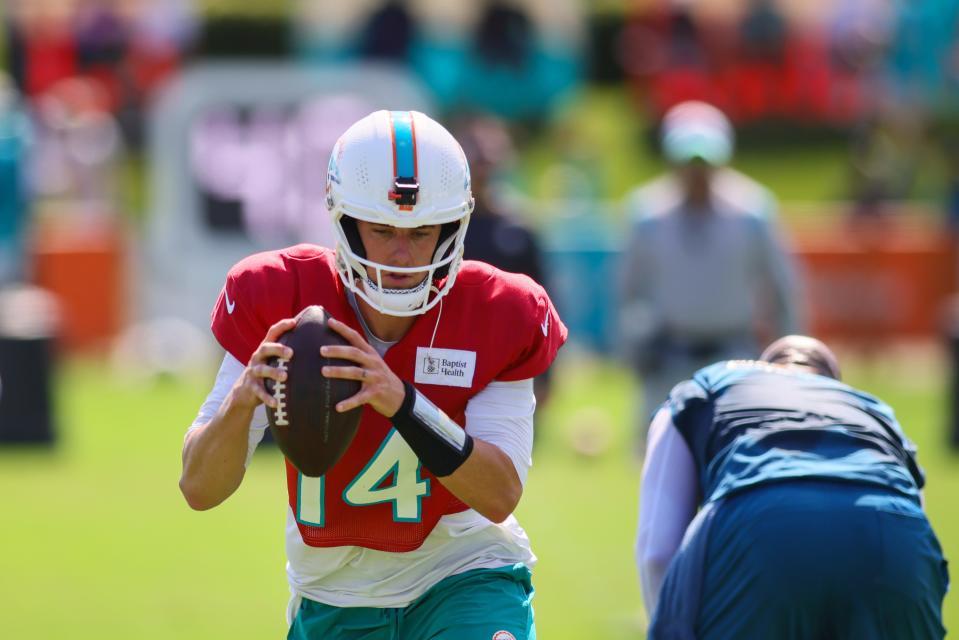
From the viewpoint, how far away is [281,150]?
1470 centimetres

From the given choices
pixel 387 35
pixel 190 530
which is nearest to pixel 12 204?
pixel 190 530

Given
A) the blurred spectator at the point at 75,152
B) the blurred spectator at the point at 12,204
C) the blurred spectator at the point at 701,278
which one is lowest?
the blurred spectator at the point at 701,278

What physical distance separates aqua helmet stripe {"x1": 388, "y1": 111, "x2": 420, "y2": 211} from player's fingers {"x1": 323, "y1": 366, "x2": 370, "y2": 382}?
463 millimetres

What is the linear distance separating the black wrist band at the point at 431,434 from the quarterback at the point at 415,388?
14 millimetres

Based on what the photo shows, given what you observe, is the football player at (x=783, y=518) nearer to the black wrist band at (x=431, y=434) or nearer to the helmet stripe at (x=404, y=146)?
the black wrist band at (x=431, y=434)

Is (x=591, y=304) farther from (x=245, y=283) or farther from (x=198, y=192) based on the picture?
(x=245, y=283)

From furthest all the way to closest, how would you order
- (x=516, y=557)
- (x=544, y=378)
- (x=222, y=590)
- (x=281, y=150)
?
(x=281, y=150) < (x=544, y=378) < (x=222, y=590) < (x=516, y=557)

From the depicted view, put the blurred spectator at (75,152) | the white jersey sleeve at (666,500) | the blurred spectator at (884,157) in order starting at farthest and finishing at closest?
the blurred spectator at (75,152), the blurred spectator at (884,157), the white jersey sleeve at (666,500)

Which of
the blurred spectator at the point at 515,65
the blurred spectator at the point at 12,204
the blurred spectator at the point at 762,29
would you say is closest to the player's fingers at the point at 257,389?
the blurred spectator at the point at 12,204

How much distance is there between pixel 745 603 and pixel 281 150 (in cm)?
1163

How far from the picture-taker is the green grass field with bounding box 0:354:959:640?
695 centimetres

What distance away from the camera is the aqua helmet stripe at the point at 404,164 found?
362cm

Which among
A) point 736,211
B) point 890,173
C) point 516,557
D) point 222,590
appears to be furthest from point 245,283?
point 890,173

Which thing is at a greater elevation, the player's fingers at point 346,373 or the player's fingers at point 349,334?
the player's fingers at point 349,334
